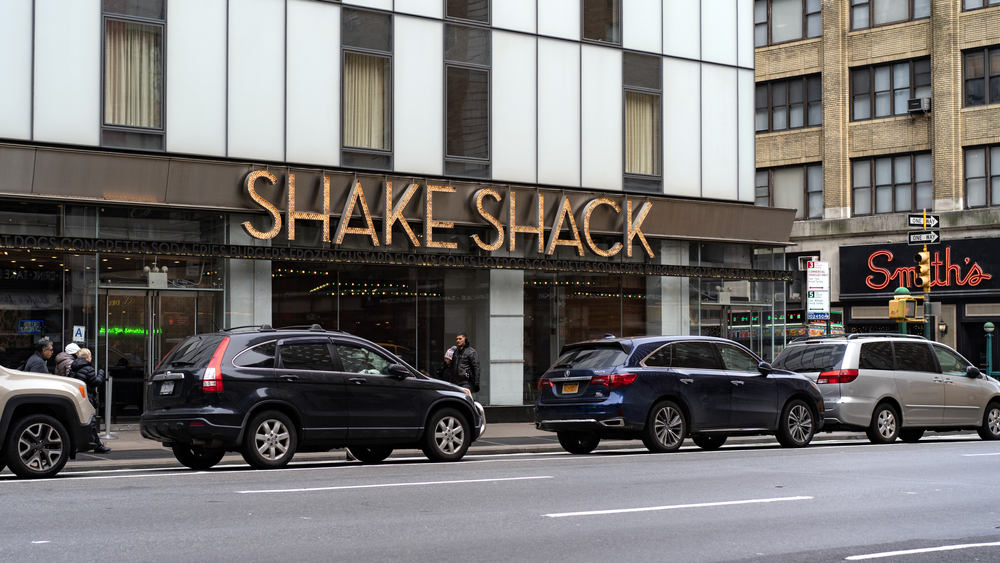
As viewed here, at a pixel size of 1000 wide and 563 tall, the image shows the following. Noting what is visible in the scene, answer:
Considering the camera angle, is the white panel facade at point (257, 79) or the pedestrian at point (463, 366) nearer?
the pedestrian at point (463, 366)

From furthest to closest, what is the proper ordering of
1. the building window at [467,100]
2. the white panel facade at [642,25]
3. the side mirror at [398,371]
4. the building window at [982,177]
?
the building window at [982,177], the white panel facade at [642,25], the building window at [467,100], the side mirror at [398,371]

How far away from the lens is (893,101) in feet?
140

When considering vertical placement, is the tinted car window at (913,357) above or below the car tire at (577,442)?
above

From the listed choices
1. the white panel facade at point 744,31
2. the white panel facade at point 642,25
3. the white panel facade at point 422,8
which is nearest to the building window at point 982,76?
the white panel facade at point 744,31

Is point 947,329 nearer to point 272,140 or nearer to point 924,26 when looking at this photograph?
point 924,26

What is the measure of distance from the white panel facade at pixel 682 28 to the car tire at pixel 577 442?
466 inches

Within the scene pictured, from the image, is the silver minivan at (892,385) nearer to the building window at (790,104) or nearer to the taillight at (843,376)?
the taillight at (843,376)

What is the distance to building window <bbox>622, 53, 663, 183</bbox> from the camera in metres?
25.3

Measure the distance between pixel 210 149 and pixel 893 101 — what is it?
30285 millimetres

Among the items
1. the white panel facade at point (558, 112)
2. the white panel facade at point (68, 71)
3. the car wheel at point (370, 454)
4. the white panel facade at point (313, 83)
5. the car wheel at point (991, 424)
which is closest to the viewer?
the car wheel at point (370, 454)

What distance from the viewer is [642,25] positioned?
25.5m

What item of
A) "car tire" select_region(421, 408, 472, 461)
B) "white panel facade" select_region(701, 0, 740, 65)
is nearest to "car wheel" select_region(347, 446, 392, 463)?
"car tire" select_region(421, 408, 472, 461)

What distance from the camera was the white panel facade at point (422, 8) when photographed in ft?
73.6

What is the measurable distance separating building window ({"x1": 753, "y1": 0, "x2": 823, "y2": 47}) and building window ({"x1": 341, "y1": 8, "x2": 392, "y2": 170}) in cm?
2690
